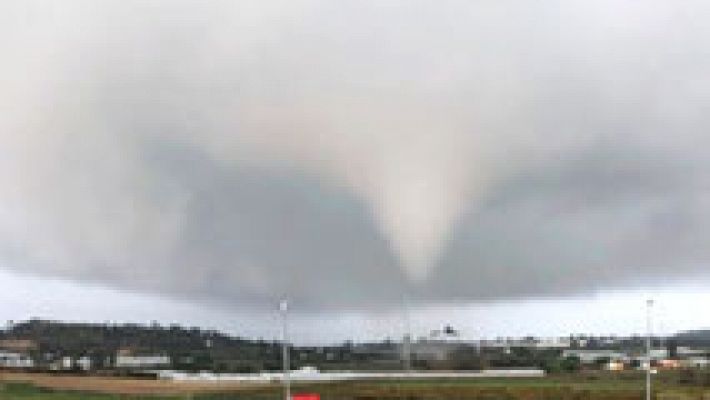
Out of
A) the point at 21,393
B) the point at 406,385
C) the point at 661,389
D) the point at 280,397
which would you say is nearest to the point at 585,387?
the point at 661,389

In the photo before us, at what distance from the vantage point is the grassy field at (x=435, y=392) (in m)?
157

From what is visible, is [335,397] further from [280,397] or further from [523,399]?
[523,399]

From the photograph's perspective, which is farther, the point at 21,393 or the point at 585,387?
the point at 21,393

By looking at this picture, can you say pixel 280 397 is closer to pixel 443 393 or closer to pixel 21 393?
pixel 443 393

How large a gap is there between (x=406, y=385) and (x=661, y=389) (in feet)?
130

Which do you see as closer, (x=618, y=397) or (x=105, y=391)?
(x=618, y=397)

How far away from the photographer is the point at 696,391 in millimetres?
155375

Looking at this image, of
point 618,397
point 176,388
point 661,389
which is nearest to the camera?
point 618,397

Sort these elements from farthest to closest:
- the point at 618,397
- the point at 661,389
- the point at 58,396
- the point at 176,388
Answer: the point at 176,388 → the point at 58,396 → the point at 661,389 → the point at 618,397

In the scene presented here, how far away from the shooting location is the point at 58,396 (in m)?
178

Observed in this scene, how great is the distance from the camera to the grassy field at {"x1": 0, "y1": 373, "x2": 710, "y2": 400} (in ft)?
514

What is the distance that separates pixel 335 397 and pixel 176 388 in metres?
44.0

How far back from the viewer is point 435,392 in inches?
6668

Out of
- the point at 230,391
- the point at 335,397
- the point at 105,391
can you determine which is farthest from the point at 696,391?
the point at 105,391
